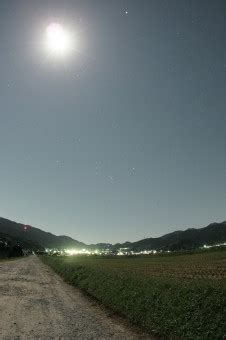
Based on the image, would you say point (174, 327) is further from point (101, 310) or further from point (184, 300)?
point (101, 310)

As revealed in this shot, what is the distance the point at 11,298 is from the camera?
28.7m

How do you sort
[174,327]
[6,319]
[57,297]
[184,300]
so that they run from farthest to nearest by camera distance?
[57,297]
[6,319]
[184,300]
[174,327]

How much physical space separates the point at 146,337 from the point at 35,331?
5010mm

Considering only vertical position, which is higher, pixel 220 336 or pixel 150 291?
pixel 150 291

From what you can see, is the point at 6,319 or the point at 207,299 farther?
the point at 6,319

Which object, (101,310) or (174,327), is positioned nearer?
(174,327)

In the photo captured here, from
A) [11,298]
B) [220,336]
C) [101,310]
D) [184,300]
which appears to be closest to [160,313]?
[184,300]

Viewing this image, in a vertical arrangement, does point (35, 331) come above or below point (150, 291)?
below

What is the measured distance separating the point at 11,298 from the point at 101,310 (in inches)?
296

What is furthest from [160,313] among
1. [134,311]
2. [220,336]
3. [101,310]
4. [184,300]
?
[101,310]

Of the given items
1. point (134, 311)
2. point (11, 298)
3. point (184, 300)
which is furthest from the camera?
point (11, 298)

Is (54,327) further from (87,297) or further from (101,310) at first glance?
(87,297)

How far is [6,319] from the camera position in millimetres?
19984

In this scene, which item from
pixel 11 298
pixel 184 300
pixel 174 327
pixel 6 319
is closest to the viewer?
pixel 174 327
